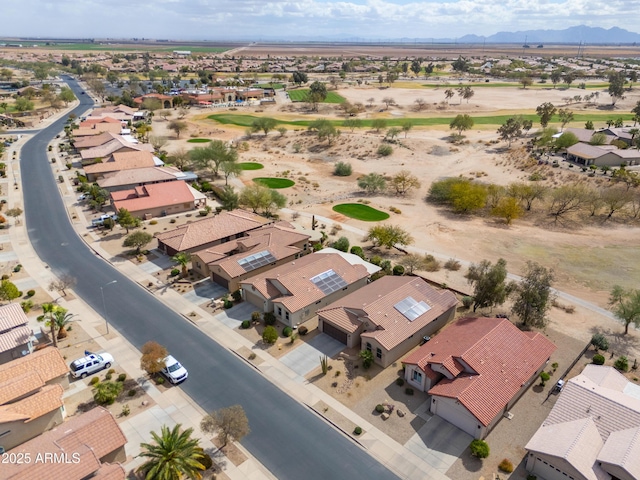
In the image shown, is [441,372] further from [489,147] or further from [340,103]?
[340,103]

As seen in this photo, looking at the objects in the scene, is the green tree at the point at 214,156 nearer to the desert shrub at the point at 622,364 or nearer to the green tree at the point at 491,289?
the green tree at the point at 491,289

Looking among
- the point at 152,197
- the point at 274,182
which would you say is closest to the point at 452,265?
the point at 274,182

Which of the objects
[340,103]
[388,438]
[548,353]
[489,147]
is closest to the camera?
[388,438]

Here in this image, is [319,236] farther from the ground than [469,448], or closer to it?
farther from the ground

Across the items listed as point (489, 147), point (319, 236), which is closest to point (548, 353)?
point (319, 236)

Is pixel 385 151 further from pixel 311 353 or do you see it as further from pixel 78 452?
pixel 78 452

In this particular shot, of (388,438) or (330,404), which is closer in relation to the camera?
(388,438)

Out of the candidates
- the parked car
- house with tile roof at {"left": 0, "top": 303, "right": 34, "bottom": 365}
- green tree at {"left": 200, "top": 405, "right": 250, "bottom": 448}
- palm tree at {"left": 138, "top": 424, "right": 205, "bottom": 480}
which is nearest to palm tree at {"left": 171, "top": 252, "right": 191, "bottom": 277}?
the parked car
